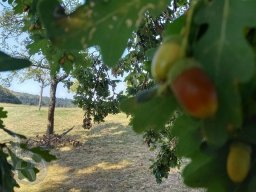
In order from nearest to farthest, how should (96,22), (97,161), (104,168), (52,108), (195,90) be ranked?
(195,90), (96,22), (104,168), (97,161), (52,108)

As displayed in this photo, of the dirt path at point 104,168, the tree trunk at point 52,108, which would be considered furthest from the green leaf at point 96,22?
the tree trunk at point 52,108

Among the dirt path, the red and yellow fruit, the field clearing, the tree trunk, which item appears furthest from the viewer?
the tree trunk

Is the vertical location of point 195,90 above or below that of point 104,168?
above

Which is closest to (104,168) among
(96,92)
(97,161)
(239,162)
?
(97,161)

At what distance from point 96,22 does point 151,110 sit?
0.23m

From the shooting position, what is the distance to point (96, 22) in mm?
979

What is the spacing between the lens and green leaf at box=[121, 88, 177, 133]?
3.08 ft

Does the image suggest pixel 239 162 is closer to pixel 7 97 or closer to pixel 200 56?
pixel 200 56

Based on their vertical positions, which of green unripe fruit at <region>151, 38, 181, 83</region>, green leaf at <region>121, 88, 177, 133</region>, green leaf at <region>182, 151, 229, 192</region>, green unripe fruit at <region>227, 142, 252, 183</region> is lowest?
green leaf at <region>182, 151, 229, 192</region>

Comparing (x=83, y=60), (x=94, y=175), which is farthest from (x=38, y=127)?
(x=83, y=60)

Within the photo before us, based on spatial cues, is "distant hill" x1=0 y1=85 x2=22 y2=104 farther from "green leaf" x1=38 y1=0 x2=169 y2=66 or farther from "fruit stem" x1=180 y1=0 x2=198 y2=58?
"fruit stem" x1=180 y1=0 x2=198 y2=58

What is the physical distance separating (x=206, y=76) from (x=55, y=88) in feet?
55.4

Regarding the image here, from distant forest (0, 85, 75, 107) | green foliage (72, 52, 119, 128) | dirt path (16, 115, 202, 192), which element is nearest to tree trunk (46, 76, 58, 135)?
dirt path (16, 115, 202, 192)

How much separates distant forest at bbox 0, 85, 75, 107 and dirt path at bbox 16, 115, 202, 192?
5583 mm
